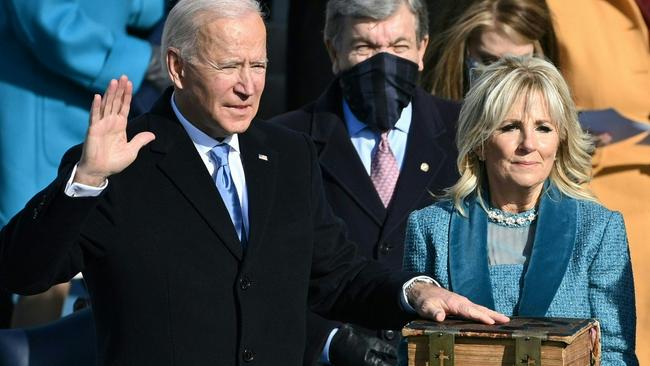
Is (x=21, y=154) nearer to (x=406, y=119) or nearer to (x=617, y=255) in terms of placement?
(x=406, y=119)

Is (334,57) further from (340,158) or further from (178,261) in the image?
(178,261)

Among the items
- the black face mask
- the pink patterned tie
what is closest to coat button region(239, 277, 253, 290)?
the pink patterned tie

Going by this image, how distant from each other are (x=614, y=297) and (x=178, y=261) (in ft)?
4.21

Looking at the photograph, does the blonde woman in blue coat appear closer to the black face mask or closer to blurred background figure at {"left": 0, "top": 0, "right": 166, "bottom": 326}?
the black face mask

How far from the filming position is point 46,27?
614 cm

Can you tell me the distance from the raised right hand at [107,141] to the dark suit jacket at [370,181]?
153cm

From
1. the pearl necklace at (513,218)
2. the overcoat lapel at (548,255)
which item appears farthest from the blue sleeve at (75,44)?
the overcoat lapel at (548,255)

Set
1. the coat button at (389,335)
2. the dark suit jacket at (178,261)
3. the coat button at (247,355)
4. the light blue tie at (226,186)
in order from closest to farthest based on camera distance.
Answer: the dark suit jacket at (178,261)
the coat button at (247,355)
the light blue tie at (226,186)
the coat button at (389,335)

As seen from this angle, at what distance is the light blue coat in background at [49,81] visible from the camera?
625cm

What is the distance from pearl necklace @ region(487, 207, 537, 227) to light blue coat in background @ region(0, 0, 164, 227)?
2.29 meters

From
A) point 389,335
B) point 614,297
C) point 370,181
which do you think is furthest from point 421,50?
point 614,297

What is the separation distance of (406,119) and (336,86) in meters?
0.31

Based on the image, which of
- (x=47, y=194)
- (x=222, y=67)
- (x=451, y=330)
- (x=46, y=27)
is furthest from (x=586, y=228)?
(x=46, y=27)

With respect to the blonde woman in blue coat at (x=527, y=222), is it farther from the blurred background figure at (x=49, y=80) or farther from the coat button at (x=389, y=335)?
the blurred background figure at (x=49, y=80)
